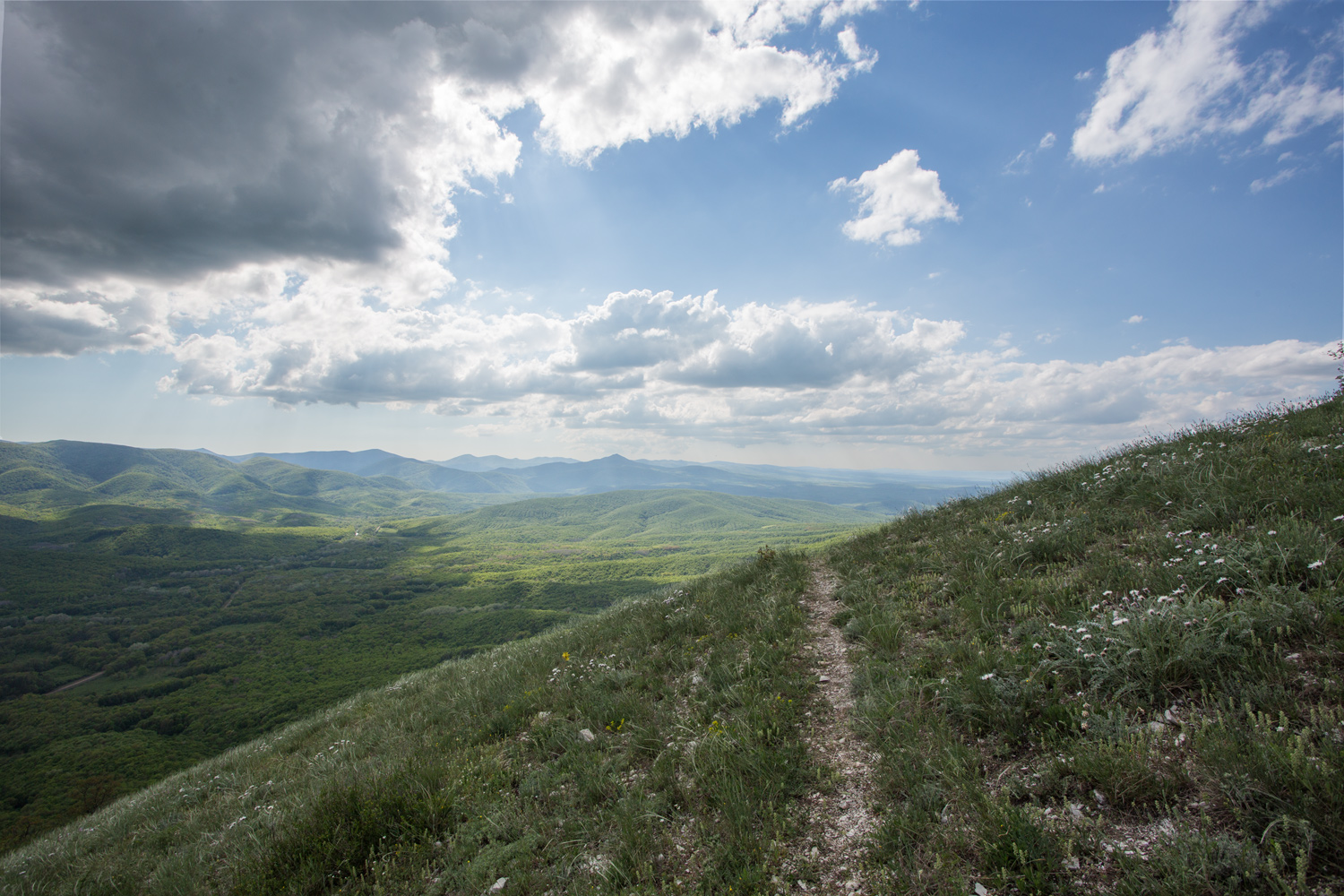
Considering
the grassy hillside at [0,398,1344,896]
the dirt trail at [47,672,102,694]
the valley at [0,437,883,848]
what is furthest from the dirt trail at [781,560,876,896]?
the dirt trail at [47,672,102,694]

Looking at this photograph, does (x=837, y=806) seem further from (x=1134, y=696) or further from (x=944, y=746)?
(x=1134, y=696)

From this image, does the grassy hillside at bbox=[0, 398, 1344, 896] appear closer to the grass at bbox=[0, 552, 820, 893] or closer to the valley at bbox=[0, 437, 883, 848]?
the grass at bbox=[0, 552, 820, 893]

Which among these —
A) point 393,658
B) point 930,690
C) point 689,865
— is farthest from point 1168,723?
point 393,658

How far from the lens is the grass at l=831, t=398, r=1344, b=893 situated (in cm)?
325

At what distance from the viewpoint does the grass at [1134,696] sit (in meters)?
3.25

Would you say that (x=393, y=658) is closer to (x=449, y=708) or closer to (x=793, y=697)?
(x=449, y=708)

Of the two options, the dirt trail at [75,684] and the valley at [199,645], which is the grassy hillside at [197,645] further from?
the dirt trail at [75,684]

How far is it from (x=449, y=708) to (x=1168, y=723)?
11.1 meters

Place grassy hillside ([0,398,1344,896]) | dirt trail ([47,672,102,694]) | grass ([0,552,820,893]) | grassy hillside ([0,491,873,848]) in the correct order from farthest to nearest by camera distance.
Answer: dirt trail ([47,672,102,694])
grassy hillside ([0,491,873,848])
grass ([0,552,820,893])
grassy hillside ([0,398,1344,896])

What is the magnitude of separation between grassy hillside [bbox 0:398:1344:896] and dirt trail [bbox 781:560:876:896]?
0.08 meters

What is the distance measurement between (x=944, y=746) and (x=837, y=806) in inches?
48.8

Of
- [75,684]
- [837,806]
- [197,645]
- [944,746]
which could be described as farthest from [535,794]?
[75,684]

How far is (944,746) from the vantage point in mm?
4871

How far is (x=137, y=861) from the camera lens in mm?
7312
